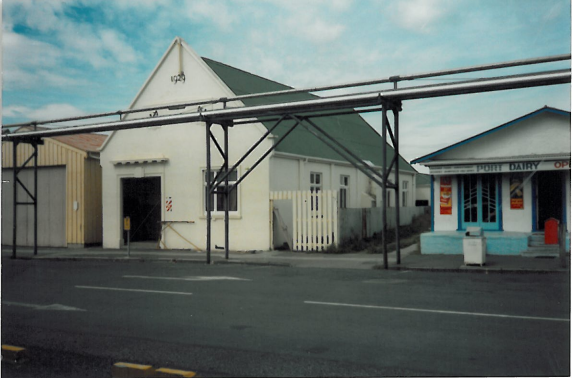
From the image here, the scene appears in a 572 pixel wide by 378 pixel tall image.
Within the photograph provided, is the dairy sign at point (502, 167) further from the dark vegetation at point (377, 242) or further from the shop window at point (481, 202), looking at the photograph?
the dark vegetation at point (377, 242)

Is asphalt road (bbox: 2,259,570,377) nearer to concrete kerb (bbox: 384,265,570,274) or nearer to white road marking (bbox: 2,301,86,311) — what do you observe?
white road marking (bbox: 2,301,86,311)

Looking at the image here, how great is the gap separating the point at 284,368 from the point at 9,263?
15.1 meters

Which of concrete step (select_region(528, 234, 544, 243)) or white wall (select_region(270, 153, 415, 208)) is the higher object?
white wall (select_region(270, 153, 415, 208))

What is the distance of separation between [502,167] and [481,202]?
186cm

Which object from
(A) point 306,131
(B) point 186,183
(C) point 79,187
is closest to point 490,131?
(A) point 306,131

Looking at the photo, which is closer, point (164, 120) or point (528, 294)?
point (528, 294)

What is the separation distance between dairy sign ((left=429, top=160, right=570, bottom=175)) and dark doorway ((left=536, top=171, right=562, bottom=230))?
4.26 feet

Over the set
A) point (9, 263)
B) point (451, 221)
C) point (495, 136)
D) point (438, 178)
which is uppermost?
point (495, 136)

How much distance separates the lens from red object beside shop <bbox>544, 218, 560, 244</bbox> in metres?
15.7

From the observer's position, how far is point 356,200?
26.6 m

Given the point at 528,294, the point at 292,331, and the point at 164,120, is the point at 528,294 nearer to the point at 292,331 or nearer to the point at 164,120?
the point at 292,331

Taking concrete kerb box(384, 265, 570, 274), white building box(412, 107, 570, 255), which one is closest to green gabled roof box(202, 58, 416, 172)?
white building box(412, 107, 570, 255)

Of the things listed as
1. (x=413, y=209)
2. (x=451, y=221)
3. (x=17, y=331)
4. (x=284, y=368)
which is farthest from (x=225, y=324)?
(x=413, y=209)

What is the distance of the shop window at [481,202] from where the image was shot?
17.6 m
